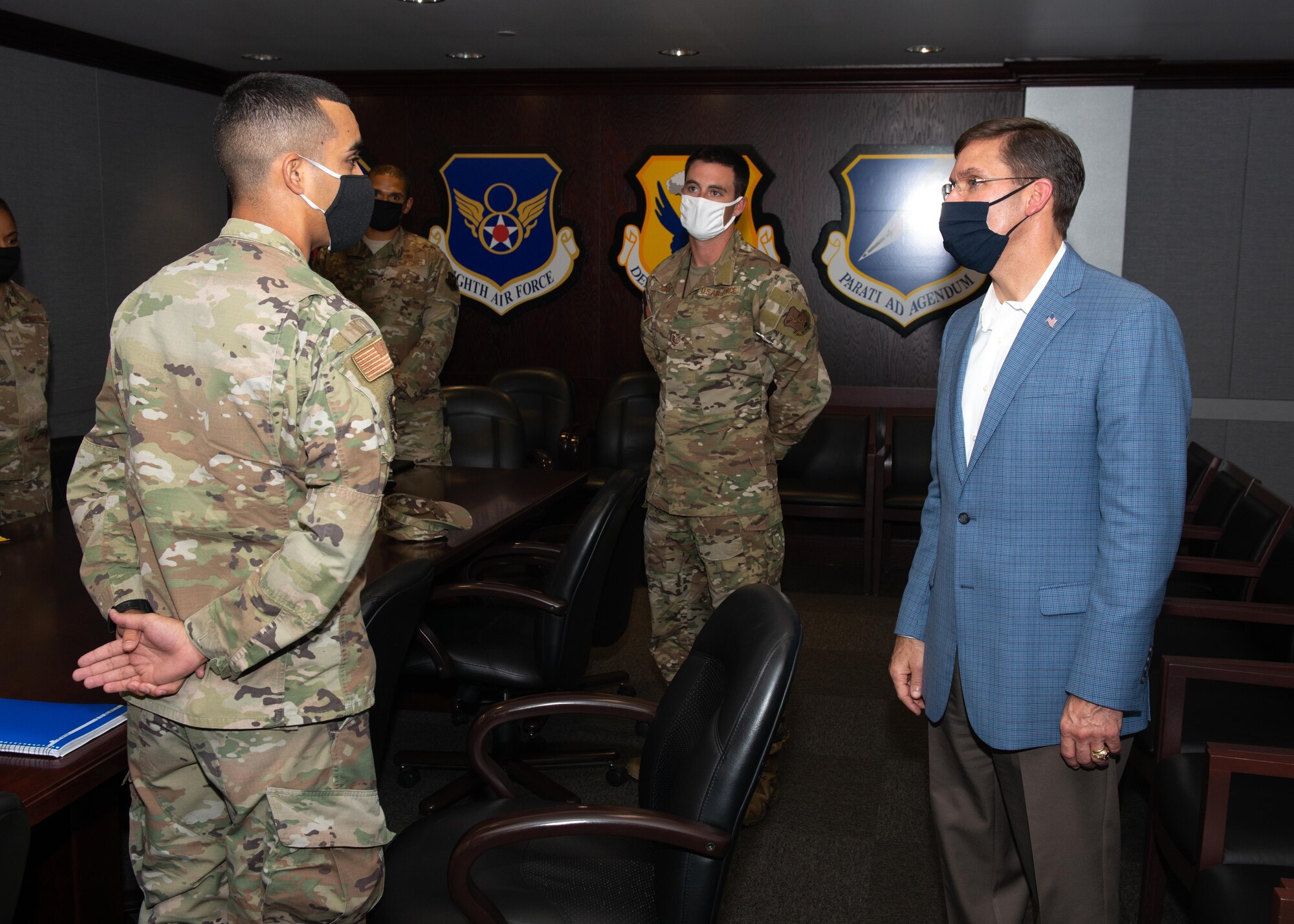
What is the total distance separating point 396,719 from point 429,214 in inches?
139

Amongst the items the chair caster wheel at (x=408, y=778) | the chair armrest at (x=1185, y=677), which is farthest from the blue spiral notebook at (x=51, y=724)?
the chair armrest at (x=1185, y=677)

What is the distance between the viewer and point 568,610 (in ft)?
8.95

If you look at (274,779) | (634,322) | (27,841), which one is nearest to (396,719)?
(274,779)

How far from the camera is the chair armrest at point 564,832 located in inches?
60.2

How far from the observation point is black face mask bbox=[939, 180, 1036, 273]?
175 centimetres

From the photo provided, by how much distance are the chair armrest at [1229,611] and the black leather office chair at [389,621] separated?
5.86ft

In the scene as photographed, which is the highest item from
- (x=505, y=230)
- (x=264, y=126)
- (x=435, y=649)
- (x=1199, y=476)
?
(x=505, y=230)

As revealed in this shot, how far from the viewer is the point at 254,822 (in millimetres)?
1508

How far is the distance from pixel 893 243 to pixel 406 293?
111 inches

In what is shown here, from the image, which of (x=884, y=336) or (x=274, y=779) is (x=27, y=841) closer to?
(x=274, y=779)

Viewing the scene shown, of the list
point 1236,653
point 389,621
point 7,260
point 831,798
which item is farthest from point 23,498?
point 1236,653

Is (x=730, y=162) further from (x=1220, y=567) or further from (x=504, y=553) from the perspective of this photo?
(x=1220, y=567)

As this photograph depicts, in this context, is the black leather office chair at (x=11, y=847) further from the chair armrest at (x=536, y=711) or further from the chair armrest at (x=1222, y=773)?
the chair armrest at (x=1222, y=773)

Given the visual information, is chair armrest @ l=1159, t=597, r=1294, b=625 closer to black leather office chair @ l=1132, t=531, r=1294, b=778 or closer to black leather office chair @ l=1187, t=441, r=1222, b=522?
black leather office chair @ l=1132, t=531, r=1294, b=778
